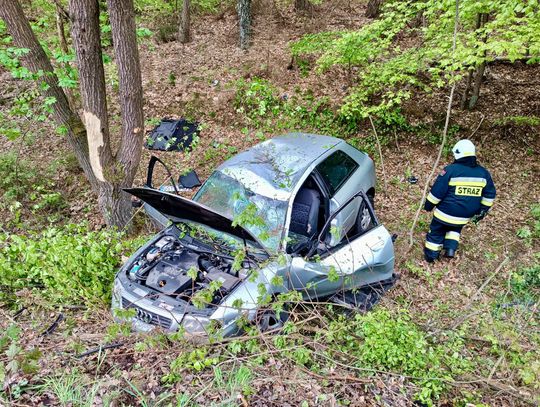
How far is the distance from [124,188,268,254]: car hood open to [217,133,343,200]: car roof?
844 millimetres

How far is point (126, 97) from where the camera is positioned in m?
4.90

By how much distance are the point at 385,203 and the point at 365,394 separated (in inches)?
164

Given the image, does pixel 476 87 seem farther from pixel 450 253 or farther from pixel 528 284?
pixel 528 284

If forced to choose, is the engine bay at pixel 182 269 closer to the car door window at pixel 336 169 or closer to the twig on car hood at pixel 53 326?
the twig on car hood at pixel 53 326

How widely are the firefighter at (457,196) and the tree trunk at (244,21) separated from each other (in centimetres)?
733

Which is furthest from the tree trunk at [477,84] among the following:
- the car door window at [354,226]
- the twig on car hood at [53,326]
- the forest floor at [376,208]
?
the twig on car hood at [53,326]

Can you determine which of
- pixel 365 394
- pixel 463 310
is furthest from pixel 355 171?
pixel 365 394

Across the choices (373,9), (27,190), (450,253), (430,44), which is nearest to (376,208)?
(450,253)

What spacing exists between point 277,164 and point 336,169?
3.03 feet

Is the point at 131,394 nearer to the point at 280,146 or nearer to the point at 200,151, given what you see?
the point at 280,146

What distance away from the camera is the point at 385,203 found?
21.1 feet

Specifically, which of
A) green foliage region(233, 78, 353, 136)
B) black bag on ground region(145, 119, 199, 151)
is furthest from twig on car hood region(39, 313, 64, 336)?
green foliage region(233, 78, 353, 136)

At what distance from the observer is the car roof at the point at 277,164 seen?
4420 mm

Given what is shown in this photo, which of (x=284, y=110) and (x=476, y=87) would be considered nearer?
(x=476, y=87)
